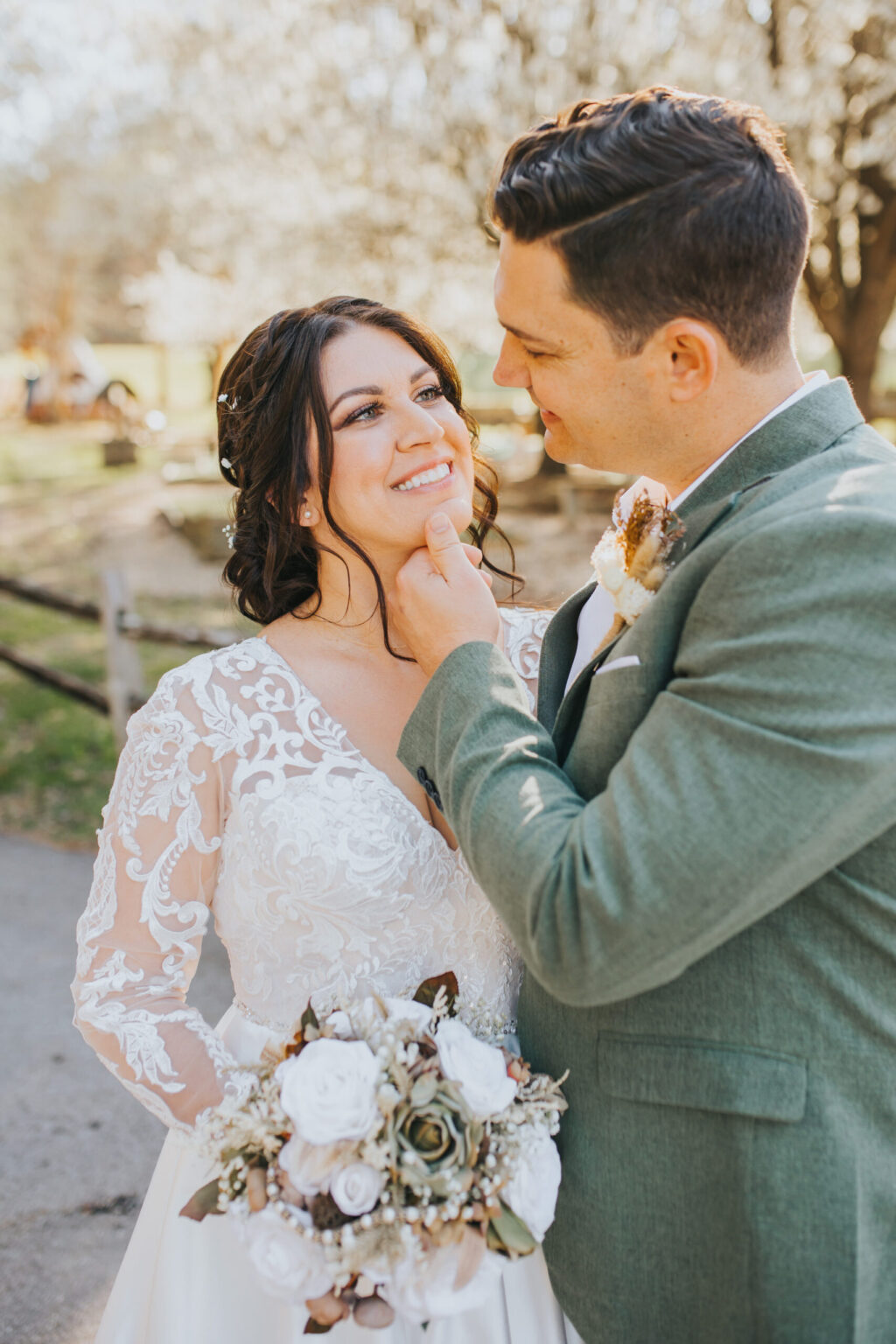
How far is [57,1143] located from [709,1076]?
10.4 feet

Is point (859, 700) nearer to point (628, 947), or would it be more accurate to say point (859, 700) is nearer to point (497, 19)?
point (628, 947)

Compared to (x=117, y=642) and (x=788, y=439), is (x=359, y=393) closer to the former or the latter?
(x=788, y=439)

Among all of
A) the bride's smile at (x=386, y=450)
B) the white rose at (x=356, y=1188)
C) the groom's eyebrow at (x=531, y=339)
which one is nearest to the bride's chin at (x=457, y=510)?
the bride's smile at (x=386, y=450)

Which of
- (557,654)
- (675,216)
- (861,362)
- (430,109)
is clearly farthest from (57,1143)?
(861,362)

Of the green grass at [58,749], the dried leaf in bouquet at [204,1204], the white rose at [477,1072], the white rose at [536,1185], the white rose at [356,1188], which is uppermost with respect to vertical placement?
the white rose at [477,1072]

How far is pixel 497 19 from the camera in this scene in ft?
32.2

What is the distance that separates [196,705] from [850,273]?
13869 millimetres

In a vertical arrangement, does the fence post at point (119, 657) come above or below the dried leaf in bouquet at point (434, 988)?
below

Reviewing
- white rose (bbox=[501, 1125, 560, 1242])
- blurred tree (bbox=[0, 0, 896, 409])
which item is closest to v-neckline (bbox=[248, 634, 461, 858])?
white rose (bbox=[501, 1125, 560, 1242])

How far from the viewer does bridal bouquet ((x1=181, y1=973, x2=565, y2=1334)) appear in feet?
4.78

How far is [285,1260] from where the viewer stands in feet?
4.81

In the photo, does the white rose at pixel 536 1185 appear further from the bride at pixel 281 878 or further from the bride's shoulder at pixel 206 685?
the bride's shoulder at pixel 206 685

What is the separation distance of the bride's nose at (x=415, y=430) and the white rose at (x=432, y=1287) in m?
1.53

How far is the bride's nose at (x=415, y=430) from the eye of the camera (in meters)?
2.29
